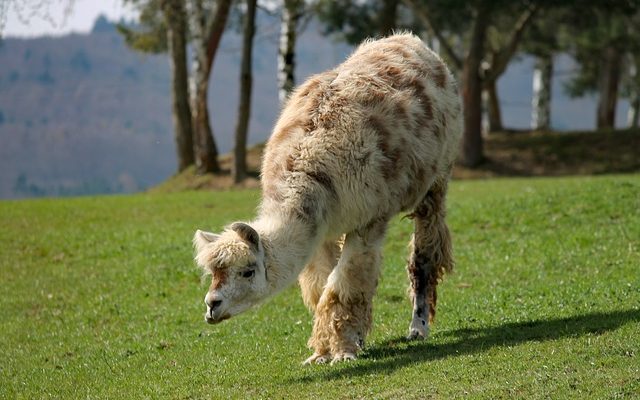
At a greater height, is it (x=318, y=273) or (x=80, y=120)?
(x=318, y=273)

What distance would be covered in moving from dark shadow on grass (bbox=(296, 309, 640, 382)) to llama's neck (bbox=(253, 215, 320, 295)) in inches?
36.5

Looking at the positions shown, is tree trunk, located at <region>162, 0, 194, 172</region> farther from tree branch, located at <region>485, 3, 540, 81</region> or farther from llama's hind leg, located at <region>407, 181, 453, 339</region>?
llama's hind leg, located at <region>407, 181, 453, 339</region>

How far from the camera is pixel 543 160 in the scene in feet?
115

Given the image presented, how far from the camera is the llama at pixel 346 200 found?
28.5 ft

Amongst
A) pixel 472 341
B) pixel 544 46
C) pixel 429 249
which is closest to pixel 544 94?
pixel 544 46

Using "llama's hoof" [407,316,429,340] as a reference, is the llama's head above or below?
above

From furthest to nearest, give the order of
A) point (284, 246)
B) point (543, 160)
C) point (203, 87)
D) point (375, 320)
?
1. point (543, 160)
2. point (203, 87)
3. point (375, 320)
4. point (284, 246)

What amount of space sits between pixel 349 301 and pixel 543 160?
26.5m

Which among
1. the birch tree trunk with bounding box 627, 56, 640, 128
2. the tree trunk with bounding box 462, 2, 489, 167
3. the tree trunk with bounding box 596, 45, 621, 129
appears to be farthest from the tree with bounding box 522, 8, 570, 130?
the birch tree trunk with bounding box 627, 56, 640, 128

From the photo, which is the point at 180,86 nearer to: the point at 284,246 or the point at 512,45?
the point at 512,45

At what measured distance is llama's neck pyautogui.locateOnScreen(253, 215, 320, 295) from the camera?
8766 millimetres

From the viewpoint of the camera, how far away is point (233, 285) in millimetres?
8477

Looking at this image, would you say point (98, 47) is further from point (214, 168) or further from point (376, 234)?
point (376, 234)

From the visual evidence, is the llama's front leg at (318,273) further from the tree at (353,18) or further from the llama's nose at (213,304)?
the tree at (353,18)
